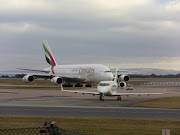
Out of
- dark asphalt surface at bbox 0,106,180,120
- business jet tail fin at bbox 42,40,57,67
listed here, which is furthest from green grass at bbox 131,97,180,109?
business jet tail fin at bbox 42,40,57,67

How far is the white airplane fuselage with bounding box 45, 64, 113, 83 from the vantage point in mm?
73625

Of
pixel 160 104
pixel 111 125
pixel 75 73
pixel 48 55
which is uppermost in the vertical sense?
pixel 48 55

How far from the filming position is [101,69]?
74250 mm

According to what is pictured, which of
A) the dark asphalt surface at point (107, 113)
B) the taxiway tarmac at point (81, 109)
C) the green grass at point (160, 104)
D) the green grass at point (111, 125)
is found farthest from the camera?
the green grass at point (160, 104)

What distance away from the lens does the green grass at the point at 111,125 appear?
55.7ft

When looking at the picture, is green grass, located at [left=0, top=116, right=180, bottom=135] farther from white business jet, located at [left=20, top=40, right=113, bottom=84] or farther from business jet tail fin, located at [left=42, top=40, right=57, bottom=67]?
business jet tail fin, located at [left=42, top=40, right=57, bottom=67]

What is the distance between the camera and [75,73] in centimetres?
8094

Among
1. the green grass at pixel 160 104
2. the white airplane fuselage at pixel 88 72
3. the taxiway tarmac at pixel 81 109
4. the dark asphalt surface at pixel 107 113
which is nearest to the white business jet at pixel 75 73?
the white airplane fuselage at pixel 88 72

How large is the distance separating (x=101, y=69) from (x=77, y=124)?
5482 cm

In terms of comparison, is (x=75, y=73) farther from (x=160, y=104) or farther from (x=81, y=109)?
(x=81, y=109)

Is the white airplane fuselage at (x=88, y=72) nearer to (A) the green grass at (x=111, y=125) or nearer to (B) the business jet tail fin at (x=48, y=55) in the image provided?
(B) the business jet tail fin at (x=48, y=55)

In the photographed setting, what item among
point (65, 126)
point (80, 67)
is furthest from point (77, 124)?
point (80, 67)

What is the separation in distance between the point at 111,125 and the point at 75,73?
204ft

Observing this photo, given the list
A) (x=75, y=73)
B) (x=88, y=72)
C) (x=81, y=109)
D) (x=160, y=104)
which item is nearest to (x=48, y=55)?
(x=75, y=73)
